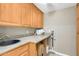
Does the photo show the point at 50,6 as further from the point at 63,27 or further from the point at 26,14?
the point at 26,14

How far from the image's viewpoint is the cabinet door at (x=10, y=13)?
4.53 feet

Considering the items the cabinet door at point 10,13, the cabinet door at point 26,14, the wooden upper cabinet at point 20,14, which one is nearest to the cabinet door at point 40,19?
the wooden upper cabinet at point 20,14

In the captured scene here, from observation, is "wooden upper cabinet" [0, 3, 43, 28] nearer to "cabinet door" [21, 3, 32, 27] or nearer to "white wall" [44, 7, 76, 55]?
"cabinet door" [21, 3, 32, 27]

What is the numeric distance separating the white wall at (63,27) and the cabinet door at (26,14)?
0.42 metres

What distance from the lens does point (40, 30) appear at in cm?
279

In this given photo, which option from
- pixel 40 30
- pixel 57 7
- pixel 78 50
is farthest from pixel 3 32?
pixel 78 50

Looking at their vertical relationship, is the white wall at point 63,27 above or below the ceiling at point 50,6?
below

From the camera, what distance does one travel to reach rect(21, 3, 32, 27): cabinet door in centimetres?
208

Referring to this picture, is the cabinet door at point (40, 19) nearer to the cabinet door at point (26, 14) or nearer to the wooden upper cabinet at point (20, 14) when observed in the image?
the wooden upper cabinet at point (20, 14)

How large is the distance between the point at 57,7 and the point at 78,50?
1.20 metres

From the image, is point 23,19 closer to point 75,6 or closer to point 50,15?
point 50,15

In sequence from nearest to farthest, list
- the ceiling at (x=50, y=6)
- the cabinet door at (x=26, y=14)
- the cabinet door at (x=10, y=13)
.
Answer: the cabinet door at (x=10, y=13) → the cabinet door at (x=26, y=14) → the ceiling at (x=50, y=6)

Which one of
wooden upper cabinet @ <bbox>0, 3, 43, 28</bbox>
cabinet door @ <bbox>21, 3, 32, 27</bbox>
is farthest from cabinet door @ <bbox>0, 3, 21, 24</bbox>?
cabinet door @ <bbox>21, 3, 32, 27</bbox>

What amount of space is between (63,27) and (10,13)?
5.38 ft
